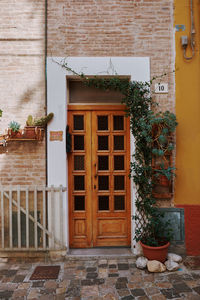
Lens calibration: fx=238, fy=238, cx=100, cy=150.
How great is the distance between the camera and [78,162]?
4500mm

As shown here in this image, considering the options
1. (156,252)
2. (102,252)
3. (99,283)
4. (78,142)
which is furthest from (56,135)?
(156,252)

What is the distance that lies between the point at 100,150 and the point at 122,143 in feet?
1.45

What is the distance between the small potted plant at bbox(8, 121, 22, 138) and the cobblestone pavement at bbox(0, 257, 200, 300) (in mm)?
2172

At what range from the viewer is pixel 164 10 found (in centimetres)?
425

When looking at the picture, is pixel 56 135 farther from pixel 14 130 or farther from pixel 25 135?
pixel 14 130

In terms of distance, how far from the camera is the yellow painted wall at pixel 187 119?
166 inches

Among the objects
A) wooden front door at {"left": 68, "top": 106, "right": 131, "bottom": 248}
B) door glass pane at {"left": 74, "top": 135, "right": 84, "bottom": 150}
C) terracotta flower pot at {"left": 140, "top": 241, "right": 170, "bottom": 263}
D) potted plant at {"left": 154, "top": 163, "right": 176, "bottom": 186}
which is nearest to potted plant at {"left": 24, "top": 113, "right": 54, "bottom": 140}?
wooden front door at {"left": 68, "top": 106, "right": 131, "bottom": 248}

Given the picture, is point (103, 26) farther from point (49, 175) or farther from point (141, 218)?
point (141, 218)

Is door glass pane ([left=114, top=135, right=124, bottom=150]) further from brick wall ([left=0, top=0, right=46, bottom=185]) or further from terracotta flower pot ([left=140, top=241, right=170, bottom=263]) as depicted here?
terracotta flower pot ([left=140, top=241, right=170, bottom=263])

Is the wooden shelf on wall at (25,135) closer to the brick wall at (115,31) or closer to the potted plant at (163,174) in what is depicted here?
the brick wall at (115,31)

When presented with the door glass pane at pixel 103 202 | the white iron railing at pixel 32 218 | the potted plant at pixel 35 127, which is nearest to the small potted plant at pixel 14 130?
the potted plant at pixel 35 127

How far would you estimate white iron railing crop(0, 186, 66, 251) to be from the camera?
410 cm

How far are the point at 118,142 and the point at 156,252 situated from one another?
6.58 feet

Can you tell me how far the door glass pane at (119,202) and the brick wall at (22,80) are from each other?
1.42 m
